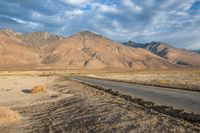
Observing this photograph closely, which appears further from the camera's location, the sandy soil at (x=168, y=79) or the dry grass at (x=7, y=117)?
the sandy soil at (x=168, y=79)

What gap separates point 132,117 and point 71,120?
296 centimetres

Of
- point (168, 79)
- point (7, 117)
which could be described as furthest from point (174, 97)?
point (168, 79)

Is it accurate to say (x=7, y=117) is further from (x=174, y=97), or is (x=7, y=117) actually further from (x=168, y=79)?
(x=168, y=79)

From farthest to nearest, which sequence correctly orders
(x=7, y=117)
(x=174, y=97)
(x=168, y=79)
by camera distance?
(x=168, y=79)
(x=174, y=97)
(x=7, y=117)

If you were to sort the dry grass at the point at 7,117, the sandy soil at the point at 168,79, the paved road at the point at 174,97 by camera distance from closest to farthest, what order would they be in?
1. the dry grass at the point at 7,117
2. the paved road at the point at 174,97
3. the sandy soil at the point at 168,79

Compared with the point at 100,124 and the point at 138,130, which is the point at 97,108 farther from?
the point at 138,130

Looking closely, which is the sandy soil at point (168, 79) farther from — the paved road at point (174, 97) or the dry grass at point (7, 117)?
the dry grass at point (7, 117)

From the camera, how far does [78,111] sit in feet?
55.2

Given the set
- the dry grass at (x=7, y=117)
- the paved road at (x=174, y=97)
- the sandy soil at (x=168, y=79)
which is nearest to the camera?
the dry grass at (x=7, y=117)

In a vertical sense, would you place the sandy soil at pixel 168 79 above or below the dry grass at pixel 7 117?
above

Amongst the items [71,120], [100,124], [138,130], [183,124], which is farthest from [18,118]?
[183,124]

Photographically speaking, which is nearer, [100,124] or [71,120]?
[100,124]

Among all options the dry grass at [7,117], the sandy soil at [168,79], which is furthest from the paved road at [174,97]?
the dry grass at [7,117]

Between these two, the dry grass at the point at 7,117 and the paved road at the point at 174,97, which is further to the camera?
the paved road at the point at 174,97
